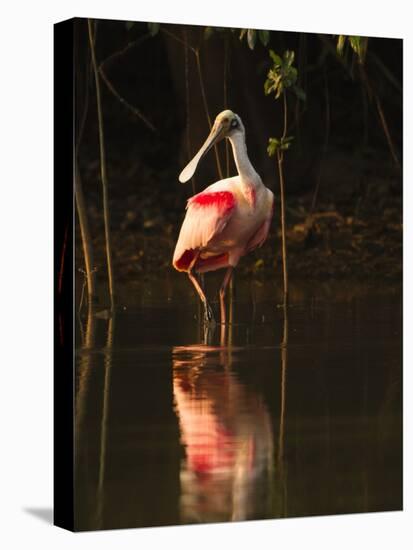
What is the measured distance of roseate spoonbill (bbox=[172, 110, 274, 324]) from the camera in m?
8.08

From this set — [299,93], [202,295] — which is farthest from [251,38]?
[202,295]

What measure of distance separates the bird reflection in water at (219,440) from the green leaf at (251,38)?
1.45 m

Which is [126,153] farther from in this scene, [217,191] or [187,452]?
[187,452]

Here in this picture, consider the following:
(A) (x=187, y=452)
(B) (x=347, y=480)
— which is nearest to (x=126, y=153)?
(A) (x=187, y=452)

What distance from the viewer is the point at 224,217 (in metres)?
8.16

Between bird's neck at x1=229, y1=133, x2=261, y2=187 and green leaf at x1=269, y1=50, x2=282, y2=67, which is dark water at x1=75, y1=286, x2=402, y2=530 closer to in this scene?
bird's neck at x1=229, y1=133, x2=261, y2=187

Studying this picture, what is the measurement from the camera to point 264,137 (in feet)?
26.9

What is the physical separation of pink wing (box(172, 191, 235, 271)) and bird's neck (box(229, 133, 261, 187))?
0.35 ft

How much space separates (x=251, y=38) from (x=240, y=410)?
Result: 5.84 feet

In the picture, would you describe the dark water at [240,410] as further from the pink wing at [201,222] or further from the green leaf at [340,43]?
the green leaf at [340,43]

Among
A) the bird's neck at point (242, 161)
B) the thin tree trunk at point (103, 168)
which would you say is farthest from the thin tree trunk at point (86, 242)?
the bird's neck at point (242, 161)

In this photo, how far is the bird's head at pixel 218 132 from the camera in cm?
805

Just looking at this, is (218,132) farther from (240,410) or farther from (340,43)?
(240,410)

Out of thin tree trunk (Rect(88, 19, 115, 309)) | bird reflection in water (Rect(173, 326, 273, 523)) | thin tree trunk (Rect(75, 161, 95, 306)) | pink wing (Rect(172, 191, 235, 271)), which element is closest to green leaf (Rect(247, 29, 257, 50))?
pink wing (Rect(172, 191, 235, 271))
